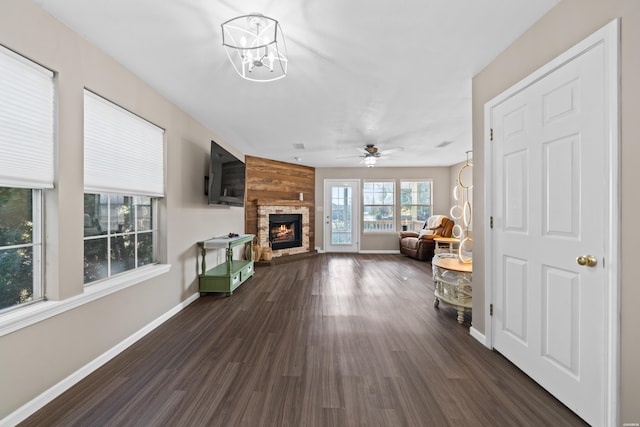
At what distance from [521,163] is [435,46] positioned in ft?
3.54

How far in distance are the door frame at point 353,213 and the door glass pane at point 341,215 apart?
0.10 m

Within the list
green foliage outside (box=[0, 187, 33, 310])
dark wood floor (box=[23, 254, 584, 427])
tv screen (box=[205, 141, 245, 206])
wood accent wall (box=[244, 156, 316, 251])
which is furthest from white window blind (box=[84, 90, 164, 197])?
wood accent wall (box=[244, 156, 316, 251])

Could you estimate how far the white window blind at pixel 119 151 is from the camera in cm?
200

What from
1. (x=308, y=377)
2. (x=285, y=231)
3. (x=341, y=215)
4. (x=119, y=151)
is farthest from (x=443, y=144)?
(x=119, y=151)

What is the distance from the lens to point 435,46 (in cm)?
Answer: 198

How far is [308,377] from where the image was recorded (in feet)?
6.06

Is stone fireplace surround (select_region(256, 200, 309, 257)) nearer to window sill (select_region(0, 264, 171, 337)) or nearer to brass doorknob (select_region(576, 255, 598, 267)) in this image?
window sill (select_region(0, 264, 171, 337))

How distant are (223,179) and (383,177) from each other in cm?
479

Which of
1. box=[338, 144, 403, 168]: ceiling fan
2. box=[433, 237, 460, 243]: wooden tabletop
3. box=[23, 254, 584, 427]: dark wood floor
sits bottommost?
box=[23, 254, 584, 427]: dark wood floor

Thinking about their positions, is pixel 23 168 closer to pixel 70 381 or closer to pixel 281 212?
pixel 70 381

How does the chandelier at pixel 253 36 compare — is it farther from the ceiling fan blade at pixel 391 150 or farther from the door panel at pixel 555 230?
the ceiling fan blade at pixel 391 150

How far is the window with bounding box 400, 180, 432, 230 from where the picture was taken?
735 cm

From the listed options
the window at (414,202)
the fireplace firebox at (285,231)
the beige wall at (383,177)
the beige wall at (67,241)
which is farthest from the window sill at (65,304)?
the window at (414,202)

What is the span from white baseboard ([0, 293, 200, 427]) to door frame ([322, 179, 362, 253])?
5.10m
